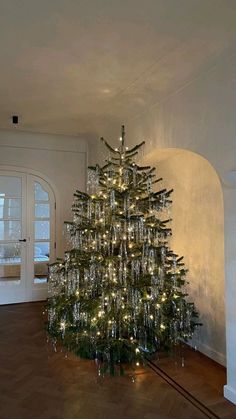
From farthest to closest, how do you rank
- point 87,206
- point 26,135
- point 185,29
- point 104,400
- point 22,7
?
point 26,135
point 87,206
point 104,400
point 185,29
point 22,7

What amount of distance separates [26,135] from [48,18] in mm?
3313

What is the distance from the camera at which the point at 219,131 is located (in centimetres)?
265

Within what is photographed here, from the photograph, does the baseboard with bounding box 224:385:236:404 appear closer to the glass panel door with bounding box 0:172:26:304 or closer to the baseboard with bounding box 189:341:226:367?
the baseboard with bounding box 189:341:226:367

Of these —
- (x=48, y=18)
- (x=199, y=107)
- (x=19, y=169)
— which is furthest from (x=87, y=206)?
(x=19, y=169)

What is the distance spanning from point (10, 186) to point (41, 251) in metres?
1.20

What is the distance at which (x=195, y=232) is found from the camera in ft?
12.0

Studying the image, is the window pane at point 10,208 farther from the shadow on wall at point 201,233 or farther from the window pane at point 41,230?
the shadow on wall at point 201,233

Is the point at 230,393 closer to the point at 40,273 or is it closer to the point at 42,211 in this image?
the point at 40,273

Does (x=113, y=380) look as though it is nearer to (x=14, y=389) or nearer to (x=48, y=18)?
(x=14, y=389)

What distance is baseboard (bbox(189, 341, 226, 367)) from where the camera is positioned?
10.5 feet

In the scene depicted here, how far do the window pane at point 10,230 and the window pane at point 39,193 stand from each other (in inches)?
20.7

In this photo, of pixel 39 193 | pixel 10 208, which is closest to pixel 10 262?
pixel 10 208

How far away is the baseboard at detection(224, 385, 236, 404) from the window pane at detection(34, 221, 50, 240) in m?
3.76

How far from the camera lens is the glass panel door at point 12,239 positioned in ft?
17.3
